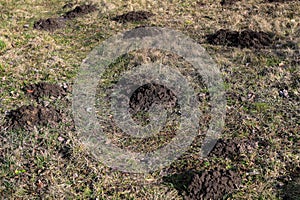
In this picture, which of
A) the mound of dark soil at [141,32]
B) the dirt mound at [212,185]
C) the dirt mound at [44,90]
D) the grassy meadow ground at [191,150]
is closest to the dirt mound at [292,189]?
the grassy meadow ground at [191,150]

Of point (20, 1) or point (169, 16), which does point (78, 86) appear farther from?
point (20, 1)

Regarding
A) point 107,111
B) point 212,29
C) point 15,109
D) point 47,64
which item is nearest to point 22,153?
point 15,109

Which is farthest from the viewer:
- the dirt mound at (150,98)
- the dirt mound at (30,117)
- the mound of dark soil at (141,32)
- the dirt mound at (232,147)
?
the mound of dark soil at (141,32)

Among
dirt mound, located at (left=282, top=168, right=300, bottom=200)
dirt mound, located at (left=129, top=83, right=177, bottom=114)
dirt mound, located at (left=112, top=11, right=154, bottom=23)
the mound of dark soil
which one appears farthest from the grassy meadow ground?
dirt mound, located at (left=129, top=83, right=177, bottom=114)

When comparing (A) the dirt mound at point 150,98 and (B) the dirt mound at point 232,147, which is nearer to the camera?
(B) the dirt mound at point 232,147

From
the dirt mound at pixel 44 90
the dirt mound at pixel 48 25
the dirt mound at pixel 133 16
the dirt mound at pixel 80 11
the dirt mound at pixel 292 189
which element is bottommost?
the dirt mound at pixel 80 11

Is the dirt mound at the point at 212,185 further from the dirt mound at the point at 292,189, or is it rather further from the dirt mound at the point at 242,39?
the dirt mound at the point at 242,39

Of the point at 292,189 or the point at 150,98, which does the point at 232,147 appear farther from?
the point at 150,98
